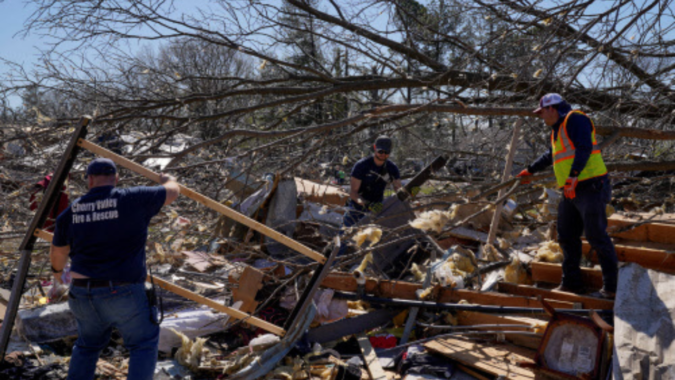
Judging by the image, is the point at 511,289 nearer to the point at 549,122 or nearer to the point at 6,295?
the point at 549,122

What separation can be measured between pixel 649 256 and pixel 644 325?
121 centimetres

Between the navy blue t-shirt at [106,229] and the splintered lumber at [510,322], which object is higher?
the navy blue t-shirt at [106,229]

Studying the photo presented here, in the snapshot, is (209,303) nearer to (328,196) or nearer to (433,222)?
(433,222)

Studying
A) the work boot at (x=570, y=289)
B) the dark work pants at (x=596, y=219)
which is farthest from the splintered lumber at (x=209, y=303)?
the dark work pants at (x=596, y=219)

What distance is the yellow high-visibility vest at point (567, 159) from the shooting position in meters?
3.94

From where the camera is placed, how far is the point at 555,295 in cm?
423

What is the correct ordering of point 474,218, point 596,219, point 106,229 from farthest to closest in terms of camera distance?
point 474,218
point 596,219
point 106,229

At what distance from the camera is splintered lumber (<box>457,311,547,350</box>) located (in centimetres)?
400

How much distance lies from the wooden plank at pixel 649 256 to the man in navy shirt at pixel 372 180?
234 cm

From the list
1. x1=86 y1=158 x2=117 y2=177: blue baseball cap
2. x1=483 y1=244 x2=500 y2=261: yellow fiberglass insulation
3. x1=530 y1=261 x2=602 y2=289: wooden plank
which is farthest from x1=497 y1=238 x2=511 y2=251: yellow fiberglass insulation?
x1=86 y1=158 x2=117 y2=177: blue baseball cap

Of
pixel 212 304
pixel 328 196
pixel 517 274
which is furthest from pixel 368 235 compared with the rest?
pixel 328 196

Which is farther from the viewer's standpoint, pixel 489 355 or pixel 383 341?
pixel 383 341

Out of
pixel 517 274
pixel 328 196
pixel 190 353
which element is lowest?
pixel 190 353

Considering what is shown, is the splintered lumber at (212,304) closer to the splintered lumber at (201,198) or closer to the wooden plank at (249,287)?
the splintered lumber at (201,198)
